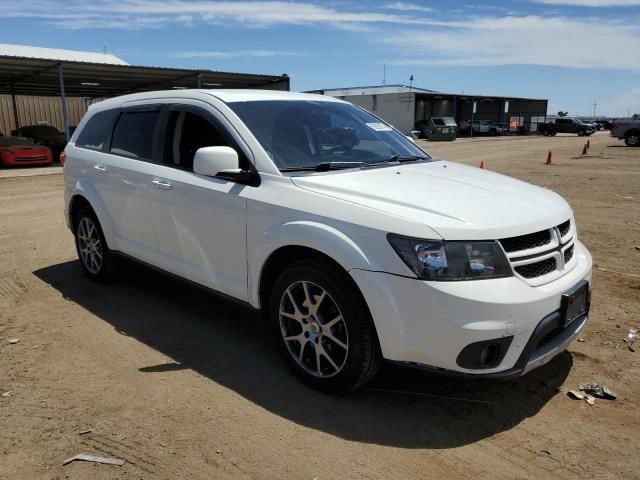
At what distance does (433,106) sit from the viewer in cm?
6222

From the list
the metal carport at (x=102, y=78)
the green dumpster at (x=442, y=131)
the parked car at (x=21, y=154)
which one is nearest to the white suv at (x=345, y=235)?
the parked car at (x=21, y=154)

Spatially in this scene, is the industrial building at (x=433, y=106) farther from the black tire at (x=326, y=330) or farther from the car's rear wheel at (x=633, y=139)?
the black tire at (x=326, y=330)

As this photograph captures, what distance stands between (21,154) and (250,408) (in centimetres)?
1988

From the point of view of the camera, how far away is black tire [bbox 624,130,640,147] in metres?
29.4

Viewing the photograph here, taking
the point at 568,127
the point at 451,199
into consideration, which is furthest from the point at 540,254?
the point at 568,127

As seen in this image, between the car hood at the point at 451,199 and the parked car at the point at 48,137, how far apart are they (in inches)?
875

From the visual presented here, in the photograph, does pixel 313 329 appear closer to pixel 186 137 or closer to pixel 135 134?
pixel 186 137

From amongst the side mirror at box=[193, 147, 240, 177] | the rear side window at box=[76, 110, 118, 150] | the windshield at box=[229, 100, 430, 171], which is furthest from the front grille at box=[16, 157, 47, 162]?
the side mirror at box=[193, 147, 240, 177]

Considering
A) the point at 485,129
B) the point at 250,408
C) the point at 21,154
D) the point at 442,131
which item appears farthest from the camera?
the point at 485,129

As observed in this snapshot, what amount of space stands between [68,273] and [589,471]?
211 inches

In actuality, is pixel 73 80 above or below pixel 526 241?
above

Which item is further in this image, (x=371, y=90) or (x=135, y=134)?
(x=371, y=90)

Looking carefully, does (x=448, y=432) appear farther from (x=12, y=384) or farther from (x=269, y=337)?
(x=12, y=384)

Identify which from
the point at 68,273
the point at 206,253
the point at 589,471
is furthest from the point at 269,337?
the point at 68,273
